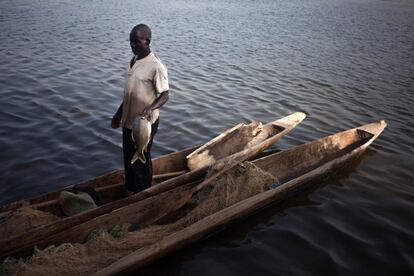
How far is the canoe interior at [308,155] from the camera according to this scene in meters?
6.95

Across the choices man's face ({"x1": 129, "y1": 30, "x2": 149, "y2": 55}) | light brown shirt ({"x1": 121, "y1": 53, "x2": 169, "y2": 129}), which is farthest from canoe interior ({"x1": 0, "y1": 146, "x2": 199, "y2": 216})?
man's face ({"x1": 129, "y1": 30, "x2": 149, "y2": 55})

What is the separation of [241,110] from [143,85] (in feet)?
19.2

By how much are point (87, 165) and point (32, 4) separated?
69.8 ft

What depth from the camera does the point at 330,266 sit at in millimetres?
4840

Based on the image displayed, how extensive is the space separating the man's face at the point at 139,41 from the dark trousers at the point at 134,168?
0.98 metres

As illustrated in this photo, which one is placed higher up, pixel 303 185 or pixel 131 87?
pixel 131 87

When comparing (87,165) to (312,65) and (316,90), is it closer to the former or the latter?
(316,90)

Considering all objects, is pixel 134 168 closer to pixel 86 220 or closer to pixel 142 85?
pixel 86 220

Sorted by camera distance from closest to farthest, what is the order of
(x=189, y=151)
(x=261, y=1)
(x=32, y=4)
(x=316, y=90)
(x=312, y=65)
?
1. (x=189, y=151)
2. (x=316, y=90)
3. (x=312, y=65)
4. (x=32, y=4)
5. (x=261, y=1)

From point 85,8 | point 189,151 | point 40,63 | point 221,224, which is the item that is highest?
point 85,8

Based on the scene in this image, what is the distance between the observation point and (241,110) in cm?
1002

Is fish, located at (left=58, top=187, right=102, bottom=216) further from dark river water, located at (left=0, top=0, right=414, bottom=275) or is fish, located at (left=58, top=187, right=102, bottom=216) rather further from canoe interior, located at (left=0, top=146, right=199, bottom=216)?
dark river water, located at (left=0, top=0, right=414, bottom=275)

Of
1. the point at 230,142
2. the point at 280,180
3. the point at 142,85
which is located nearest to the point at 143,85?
the point at 142,85

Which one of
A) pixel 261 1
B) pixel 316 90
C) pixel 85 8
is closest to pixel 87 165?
pixel 316 90
